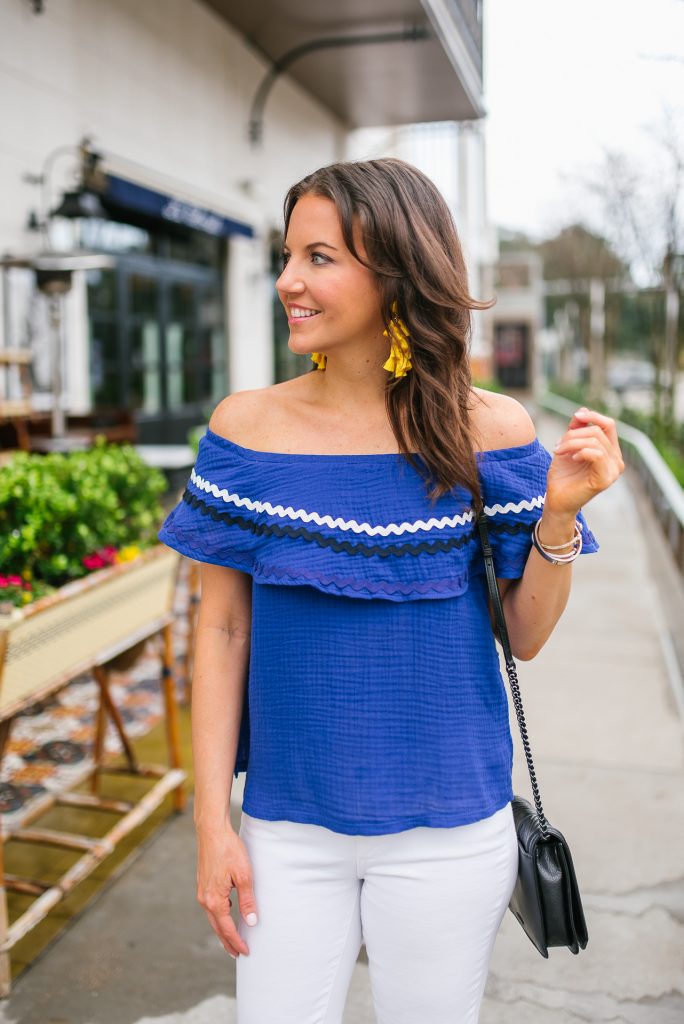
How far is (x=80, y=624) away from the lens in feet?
9.08

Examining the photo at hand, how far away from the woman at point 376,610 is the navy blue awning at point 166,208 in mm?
5891

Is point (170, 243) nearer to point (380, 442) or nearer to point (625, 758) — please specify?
point (625, 758)

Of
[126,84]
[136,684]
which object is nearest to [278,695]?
[136,684]

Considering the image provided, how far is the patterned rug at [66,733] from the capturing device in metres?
3.69

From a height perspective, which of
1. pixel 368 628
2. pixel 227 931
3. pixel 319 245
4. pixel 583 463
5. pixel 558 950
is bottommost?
pixel 558 950

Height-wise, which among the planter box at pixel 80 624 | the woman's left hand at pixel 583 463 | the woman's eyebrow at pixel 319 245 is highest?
the woman's eyebrow at pixel 319 245

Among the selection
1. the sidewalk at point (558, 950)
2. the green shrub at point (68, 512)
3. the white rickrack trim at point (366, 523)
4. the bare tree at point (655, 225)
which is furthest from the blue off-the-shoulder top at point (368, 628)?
the bare tree at point (655, 225)

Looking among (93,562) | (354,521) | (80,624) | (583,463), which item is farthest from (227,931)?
(93,562)

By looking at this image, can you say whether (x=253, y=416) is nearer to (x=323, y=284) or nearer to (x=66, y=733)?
(x=323, y=284)

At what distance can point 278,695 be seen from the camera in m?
1.42

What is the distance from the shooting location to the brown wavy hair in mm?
1392

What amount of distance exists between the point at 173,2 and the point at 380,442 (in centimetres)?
873

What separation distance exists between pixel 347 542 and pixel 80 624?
1563 millimetres

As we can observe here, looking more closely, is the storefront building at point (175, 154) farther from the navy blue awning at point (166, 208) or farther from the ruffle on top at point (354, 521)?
the ruffle on top at point (354, 521)
